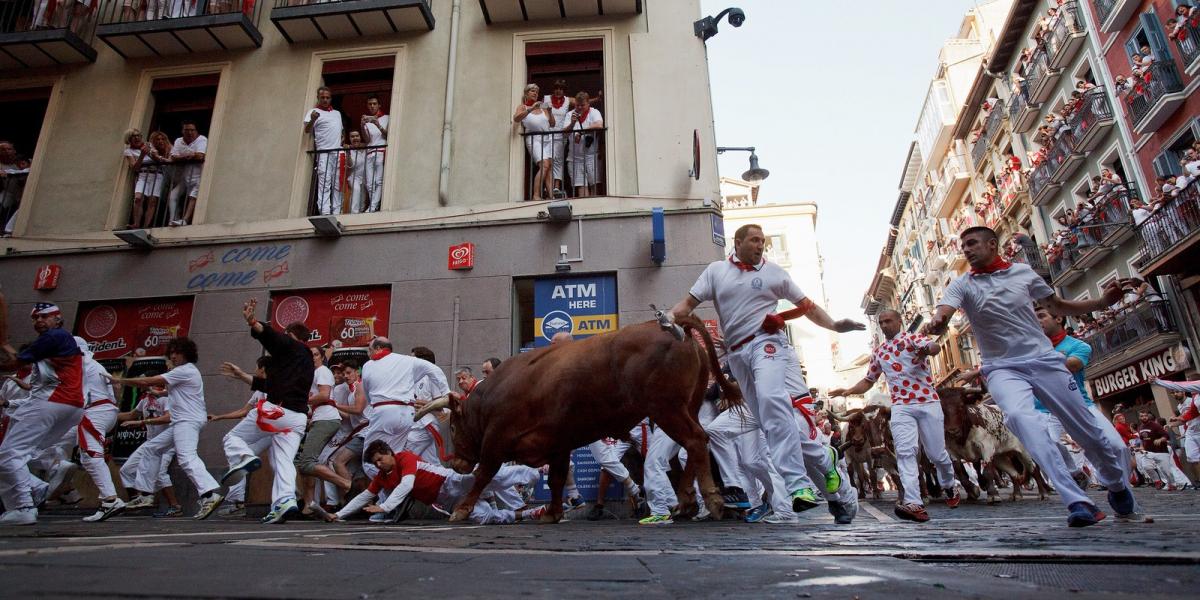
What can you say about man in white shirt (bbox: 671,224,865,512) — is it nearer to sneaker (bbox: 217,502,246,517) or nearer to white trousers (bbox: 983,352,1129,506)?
white trousers (bbox: 983,352,1129,506)

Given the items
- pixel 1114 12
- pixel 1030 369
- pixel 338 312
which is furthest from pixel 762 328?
pixel 1114 12

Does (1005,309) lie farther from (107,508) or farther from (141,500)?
(141,500)

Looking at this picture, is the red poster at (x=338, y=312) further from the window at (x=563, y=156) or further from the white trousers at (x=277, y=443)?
the white trousers at (x=277, y=443)

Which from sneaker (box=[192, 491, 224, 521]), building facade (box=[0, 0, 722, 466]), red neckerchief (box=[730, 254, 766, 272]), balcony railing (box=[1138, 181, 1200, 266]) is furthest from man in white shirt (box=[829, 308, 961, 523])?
balcony railing (box=[1138, 181, 1200, 266])

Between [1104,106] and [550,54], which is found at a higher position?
[1104,106]

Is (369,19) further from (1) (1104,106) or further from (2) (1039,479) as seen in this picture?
(1) (1104,106)

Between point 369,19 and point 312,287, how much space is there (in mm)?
5496

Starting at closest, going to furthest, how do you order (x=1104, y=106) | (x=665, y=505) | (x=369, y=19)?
1. (x=665, y=505)
2. (x=369, y=19)
3. (x=1104, y=106)

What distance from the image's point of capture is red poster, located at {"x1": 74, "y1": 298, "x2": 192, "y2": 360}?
12.1m

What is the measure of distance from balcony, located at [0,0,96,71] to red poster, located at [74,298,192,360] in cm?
550

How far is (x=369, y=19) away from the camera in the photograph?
13.6 metres

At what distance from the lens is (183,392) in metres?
7.66

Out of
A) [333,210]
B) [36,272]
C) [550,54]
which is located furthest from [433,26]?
[36,272]

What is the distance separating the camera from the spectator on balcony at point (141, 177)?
1325 cm
